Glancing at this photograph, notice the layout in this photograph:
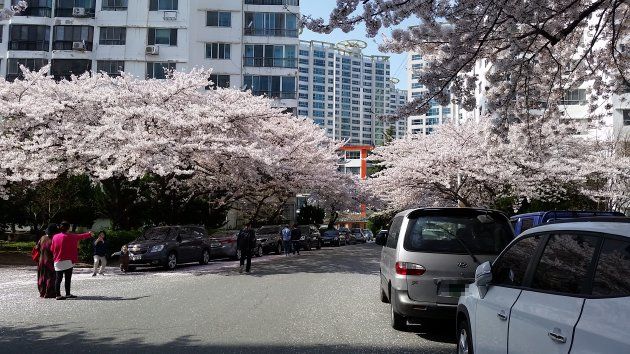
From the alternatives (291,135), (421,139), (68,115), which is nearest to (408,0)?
(68,115)

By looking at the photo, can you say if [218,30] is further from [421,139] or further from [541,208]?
[541,208]

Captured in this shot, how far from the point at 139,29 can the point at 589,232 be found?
42.9 m

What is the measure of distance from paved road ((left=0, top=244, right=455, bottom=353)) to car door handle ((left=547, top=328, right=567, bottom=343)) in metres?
3.64

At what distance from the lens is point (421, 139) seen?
116 ft

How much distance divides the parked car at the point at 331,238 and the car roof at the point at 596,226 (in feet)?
135

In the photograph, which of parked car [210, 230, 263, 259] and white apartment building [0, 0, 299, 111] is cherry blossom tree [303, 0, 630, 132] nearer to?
parked car [210, 230, 263, 259]

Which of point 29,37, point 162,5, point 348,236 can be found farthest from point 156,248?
point 348,236

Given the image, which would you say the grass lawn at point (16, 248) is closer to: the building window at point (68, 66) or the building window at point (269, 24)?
the building window at point (68, 66)

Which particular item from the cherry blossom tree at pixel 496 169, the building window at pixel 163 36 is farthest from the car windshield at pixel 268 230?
the building window at pixel 163 36

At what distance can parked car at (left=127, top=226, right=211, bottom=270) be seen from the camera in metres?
19.0

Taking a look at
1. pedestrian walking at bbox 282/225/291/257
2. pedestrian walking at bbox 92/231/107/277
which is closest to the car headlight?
pedestrian walking at bbox 92/231/107/277

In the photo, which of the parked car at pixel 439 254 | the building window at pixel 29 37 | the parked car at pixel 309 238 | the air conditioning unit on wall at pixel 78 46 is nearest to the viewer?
the parked car at pixel 439 254

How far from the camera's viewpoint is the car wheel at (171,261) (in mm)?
19531

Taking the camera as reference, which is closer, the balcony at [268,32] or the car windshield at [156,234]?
the car windshield at [156,234]
